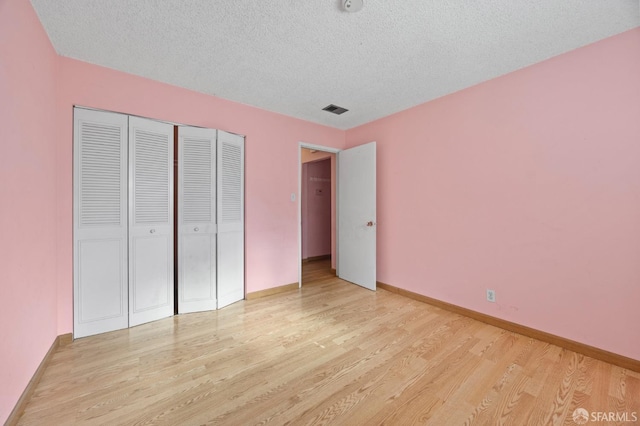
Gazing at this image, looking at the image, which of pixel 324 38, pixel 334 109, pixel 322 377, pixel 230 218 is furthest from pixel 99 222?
pixel 334 109

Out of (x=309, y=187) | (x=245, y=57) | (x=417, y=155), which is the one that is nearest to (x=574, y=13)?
(x=417, y=155)

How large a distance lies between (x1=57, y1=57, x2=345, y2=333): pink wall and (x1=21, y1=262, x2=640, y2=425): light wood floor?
77 cm

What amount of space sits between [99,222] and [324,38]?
2531mm

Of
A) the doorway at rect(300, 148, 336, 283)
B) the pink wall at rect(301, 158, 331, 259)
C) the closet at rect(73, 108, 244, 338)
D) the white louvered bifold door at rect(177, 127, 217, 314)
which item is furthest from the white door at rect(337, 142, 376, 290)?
the white louvered bifold door at rect(177, 127, 217, 314)

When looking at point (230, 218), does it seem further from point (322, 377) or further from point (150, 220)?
point (322, 377)

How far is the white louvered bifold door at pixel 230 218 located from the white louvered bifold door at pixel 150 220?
1.65 ft

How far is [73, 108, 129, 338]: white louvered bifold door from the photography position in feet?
7.11

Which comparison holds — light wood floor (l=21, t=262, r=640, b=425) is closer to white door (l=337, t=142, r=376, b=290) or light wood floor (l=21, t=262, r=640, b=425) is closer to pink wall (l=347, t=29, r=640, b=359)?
pink wall (l=347, t=29, r=640, b=359)

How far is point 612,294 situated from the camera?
1869 millimetres

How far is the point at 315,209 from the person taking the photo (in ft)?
18.8

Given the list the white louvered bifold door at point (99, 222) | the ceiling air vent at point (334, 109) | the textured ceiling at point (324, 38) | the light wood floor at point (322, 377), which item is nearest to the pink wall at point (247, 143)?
the white louvered bifold door at point (99, 222)

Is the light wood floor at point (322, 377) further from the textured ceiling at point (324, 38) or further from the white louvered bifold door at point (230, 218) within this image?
the textured ceiling at point (324, 38)

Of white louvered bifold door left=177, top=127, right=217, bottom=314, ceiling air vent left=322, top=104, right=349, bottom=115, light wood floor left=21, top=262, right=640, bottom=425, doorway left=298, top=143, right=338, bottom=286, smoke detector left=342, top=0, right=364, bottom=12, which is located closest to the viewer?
light wood floor left=21, top=262, right=640, bottom=425

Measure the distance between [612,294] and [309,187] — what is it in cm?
470
